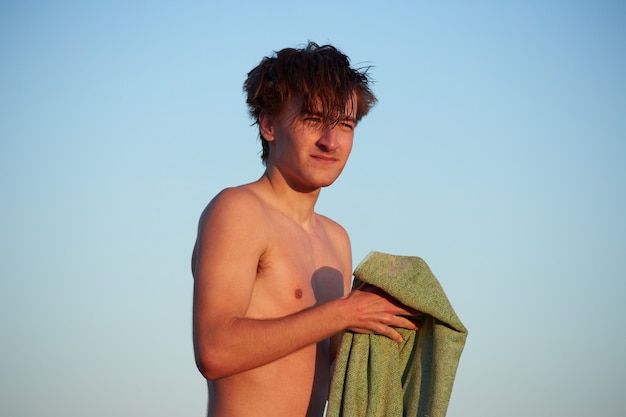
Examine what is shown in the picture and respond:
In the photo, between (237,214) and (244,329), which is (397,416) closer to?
(244,329)

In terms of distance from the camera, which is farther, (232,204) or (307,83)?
(307,83)

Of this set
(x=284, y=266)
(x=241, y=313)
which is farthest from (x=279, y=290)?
(x=241, y=313)

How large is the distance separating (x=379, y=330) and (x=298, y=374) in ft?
1.24

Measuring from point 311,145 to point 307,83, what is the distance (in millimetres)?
261

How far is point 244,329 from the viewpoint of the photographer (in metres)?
3.19

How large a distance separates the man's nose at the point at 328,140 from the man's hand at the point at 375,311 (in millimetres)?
567

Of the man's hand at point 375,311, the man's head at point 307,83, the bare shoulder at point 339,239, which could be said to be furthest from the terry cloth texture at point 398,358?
the man's head at point 307,83

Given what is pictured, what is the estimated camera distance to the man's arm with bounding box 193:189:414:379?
10.5 feet

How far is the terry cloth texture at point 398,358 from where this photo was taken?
3314 mm

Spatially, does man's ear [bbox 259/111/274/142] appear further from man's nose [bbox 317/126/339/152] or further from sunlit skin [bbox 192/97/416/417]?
man's nose [bbox 317/126/339/152]

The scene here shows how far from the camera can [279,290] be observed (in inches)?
138

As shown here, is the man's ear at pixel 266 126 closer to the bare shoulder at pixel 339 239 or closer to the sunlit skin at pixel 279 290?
the sunlit skin at pixel 279 290

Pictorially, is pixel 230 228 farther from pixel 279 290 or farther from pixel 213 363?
pixel 213 363

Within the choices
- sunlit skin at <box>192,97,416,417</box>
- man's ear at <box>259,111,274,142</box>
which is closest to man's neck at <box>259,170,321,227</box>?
sunlit skin at <box>192,97,416,417</box>
